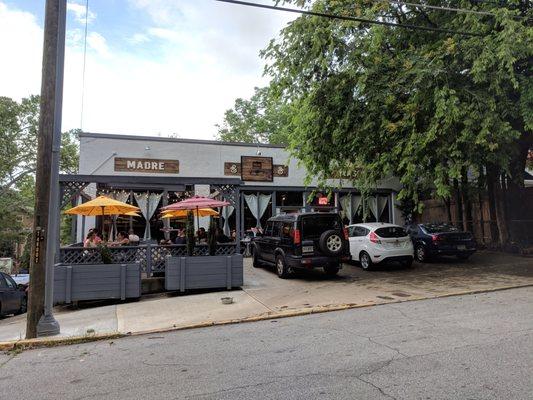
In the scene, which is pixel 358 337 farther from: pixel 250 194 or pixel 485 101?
pixel 250 194

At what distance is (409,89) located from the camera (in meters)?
11.8

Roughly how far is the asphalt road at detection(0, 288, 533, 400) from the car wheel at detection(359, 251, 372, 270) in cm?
625

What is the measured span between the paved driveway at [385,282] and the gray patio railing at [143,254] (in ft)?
5.09

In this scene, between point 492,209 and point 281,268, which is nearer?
point 281,268

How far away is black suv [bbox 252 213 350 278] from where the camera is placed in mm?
12508

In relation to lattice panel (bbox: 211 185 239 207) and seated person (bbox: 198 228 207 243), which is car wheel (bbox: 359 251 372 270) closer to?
lattice panel (bbox: 211 185 239 207)

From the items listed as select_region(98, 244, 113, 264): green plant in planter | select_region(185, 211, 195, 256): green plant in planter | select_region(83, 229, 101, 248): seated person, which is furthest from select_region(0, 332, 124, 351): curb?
select_region(185, 211, 195, 256): green plant in planter

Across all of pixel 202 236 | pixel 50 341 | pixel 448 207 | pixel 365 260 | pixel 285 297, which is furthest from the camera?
pixel 448 207

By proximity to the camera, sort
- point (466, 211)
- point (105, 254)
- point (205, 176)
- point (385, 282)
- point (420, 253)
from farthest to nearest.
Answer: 1. point (466, 211)
2. point (205, 176)
3. point (420, 253)
4. point (385, 282)
5. point (105, 254)

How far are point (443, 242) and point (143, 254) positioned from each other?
986 centimetres

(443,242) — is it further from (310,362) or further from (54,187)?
(54,187)

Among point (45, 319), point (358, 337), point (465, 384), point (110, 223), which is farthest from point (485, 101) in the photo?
point (110, 223)

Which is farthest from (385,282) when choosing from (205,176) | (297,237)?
(205,176)

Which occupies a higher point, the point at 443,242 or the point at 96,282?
the point at 443,242
